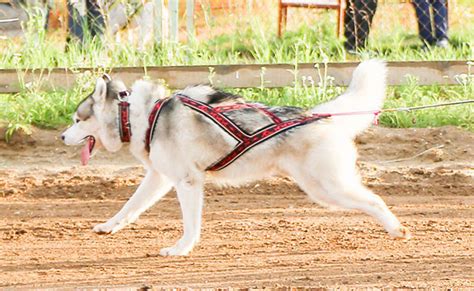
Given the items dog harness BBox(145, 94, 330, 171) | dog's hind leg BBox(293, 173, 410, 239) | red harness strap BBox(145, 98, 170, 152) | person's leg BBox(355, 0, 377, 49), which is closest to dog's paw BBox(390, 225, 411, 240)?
dog's hind leg BBox(293, 173, 410, 239)

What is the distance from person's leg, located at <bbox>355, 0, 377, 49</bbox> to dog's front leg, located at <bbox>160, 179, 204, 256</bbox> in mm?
5000

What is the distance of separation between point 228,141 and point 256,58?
15.1 feet

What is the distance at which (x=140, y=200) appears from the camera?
7.59 metres

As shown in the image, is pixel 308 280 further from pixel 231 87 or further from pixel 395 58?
pixel 395 58

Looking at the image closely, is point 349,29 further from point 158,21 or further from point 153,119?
point 153,119

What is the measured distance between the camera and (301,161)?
23.3 ft

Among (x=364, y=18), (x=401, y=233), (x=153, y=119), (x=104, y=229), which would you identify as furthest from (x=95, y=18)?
(x=401, y=233)

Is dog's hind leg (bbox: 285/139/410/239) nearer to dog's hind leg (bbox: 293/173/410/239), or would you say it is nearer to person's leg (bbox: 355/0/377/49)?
dog's hind leg (bbox: 293/173/410/239)

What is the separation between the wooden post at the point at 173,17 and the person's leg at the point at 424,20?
248 cm

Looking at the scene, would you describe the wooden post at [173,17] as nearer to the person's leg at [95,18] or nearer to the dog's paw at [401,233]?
the person's leg at [95,18]

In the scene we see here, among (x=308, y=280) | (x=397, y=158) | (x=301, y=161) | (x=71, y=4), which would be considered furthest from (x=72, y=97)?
(x=308, y=280)

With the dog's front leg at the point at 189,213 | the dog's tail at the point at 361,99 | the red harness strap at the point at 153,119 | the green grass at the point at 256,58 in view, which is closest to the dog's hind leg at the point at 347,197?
the dog's tail at the point at 361,99

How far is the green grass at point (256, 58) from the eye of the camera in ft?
35.3

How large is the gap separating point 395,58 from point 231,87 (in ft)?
5.91
